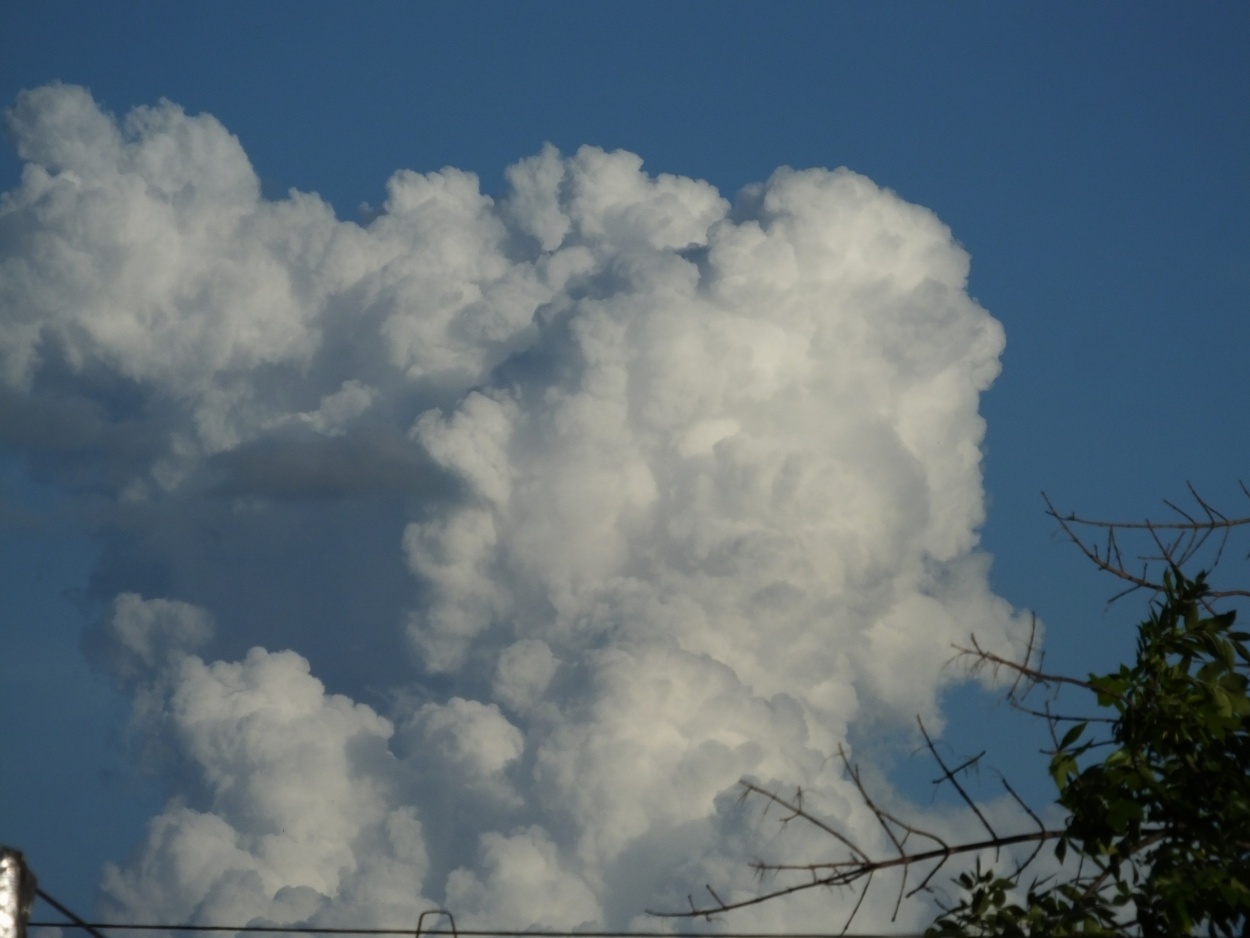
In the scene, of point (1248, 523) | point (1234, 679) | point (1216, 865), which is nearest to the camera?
point (1216, 865)

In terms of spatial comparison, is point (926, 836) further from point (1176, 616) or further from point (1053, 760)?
point (1176, 616)

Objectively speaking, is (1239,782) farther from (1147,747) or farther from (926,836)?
(926,836)

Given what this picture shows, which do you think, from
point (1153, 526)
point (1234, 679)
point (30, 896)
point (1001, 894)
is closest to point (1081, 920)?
point (1001, 894)

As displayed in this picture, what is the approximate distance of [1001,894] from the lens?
8.55 m

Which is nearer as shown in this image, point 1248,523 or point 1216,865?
point 1216,865

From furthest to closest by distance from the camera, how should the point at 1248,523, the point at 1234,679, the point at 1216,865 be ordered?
the point at 1248,523 < the point at 1234,679 < the point at 1216,865

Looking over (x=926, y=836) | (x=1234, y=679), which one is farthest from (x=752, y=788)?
(x=1234, y=679)

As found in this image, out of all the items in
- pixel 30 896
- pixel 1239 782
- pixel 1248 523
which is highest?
pixel 1248 523

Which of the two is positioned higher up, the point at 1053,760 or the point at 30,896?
the point at 1053,760

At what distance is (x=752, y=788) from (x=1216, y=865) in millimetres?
2493

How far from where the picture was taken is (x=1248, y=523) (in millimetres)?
8898

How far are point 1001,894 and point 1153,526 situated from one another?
243 cm

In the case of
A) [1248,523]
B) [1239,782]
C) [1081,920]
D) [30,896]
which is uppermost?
[1248,523]

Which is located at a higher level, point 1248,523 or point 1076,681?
point 1248,523
